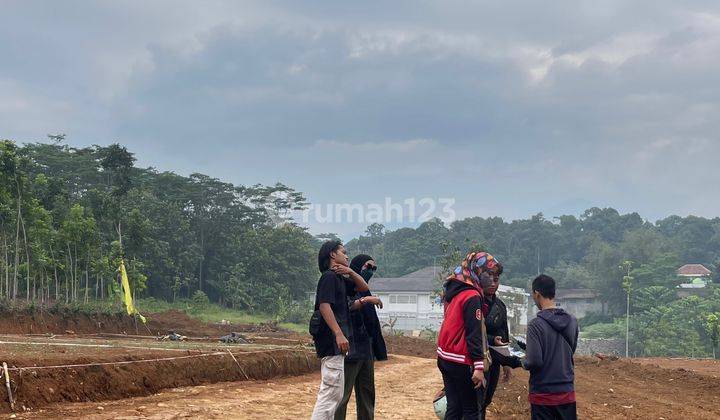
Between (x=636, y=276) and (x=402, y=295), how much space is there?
768 inches

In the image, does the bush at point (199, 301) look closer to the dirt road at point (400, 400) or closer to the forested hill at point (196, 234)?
the forested hill at point (196, 234)

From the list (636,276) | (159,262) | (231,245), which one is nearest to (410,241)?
(636,276)

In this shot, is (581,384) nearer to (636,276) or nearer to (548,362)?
(548,362)

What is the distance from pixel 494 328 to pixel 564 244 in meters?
105

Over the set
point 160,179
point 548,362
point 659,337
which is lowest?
point 659,337

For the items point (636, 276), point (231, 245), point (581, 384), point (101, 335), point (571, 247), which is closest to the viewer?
point (581, 384)

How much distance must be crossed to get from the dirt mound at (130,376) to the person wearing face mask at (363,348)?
481cm

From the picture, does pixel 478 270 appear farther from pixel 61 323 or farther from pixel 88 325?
pixel 88 325

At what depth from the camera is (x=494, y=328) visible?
7.24m

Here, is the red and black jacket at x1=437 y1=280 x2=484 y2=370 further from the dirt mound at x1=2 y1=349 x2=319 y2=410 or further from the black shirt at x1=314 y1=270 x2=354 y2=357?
the dirt mound at x1=2 y1=349 x2=319 y2=410

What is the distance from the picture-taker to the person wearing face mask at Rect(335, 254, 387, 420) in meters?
7.79

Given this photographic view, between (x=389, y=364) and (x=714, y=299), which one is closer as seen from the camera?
(x=389, y=364)

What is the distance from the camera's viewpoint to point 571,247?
11100cm

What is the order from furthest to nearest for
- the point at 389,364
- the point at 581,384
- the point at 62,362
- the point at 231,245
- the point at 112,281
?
1. the point at 231,245
2. the point at 112,281
3. the point at 389,364
4. the point at 581,384
5. the point at 62,362
